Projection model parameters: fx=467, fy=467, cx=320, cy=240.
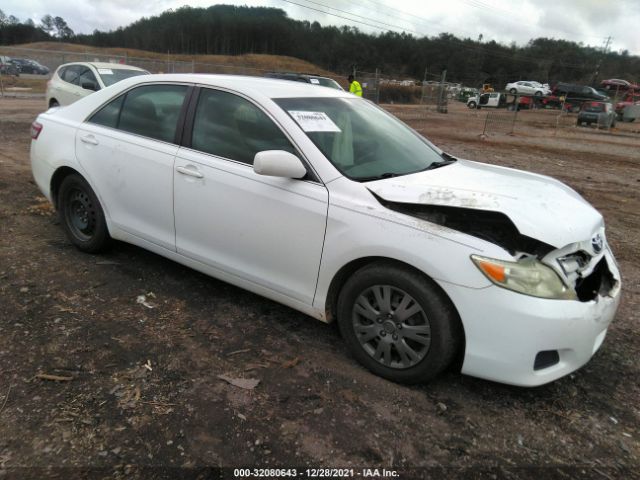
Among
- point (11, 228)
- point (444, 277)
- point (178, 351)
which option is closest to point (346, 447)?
point (444, 277)

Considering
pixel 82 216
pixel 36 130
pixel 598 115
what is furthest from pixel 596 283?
pixel 598 115

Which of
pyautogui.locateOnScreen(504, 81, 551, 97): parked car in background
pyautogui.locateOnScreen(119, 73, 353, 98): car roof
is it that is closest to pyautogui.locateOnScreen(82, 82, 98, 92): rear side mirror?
pyautogui.locateOnScreen(119, 73, 353, 98): car roof

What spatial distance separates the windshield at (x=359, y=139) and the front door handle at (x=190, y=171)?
75 centimetres

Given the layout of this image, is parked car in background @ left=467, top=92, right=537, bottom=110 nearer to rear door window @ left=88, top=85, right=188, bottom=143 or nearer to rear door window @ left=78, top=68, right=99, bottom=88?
rear door window @ left=78, top=68, right=99, bottom=88

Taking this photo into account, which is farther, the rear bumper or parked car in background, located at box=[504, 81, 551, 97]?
parked car in background, located at box=[504, 81, 551, 97]

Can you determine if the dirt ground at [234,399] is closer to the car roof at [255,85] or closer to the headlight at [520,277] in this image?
the headlight at [520,277]

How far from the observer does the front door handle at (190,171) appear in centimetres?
326

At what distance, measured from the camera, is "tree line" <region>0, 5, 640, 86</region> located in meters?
96.7

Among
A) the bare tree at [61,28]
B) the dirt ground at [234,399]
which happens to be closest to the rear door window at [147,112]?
the dirt ground at [234,399]

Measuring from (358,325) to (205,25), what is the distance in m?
113

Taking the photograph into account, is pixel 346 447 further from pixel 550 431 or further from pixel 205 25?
pixel 205 25

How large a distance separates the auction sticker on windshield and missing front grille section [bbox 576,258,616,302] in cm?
178

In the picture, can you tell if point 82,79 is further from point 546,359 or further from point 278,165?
point 546,359

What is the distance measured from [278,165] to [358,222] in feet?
1.93
